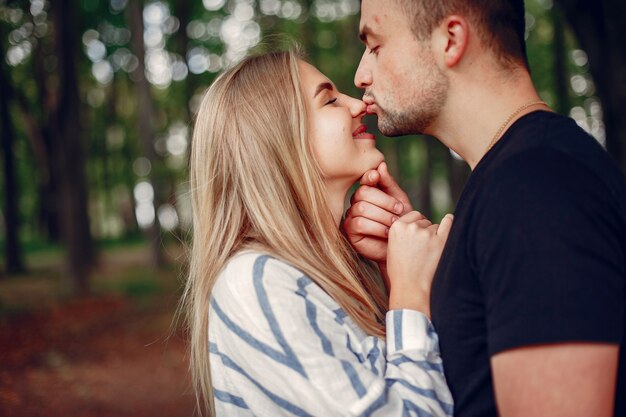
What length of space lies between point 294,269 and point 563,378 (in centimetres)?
101

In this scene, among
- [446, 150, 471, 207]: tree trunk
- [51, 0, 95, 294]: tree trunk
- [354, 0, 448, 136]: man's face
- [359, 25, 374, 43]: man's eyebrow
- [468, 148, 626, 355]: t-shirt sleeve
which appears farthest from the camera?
[446, 150, 471, 207]: tree trunk

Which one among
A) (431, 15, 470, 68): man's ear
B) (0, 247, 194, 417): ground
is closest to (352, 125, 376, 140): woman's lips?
(431, 15, 470, 68): man's ear

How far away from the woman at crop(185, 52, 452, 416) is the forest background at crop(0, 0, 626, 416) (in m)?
0.65

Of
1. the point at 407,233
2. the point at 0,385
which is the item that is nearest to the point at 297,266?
the point at 407,233

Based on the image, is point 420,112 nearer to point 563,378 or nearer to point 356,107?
point 356,107

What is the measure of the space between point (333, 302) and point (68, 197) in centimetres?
1146

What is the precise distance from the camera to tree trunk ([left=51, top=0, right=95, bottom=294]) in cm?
1217

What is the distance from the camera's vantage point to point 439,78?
2439mm

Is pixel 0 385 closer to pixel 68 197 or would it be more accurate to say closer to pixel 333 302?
pixel 68 197

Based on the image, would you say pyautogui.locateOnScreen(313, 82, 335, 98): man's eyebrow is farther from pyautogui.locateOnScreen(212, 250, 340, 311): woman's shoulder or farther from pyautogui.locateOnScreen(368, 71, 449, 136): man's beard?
pyautogui.locateOnScreen(212, 250, 340, 311): woman's shoulder

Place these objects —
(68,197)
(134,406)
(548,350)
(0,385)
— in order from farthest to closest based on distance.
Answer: (68,197) < (0,385) < (134,406) < (548,350)

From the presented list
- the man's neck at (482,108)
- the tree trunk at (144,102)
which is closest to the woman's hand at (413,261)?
the man's neck at (482,108)

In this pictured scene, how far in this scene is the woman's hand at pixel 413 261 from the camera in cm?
229

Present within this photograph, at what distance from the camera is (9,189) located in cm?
1662
